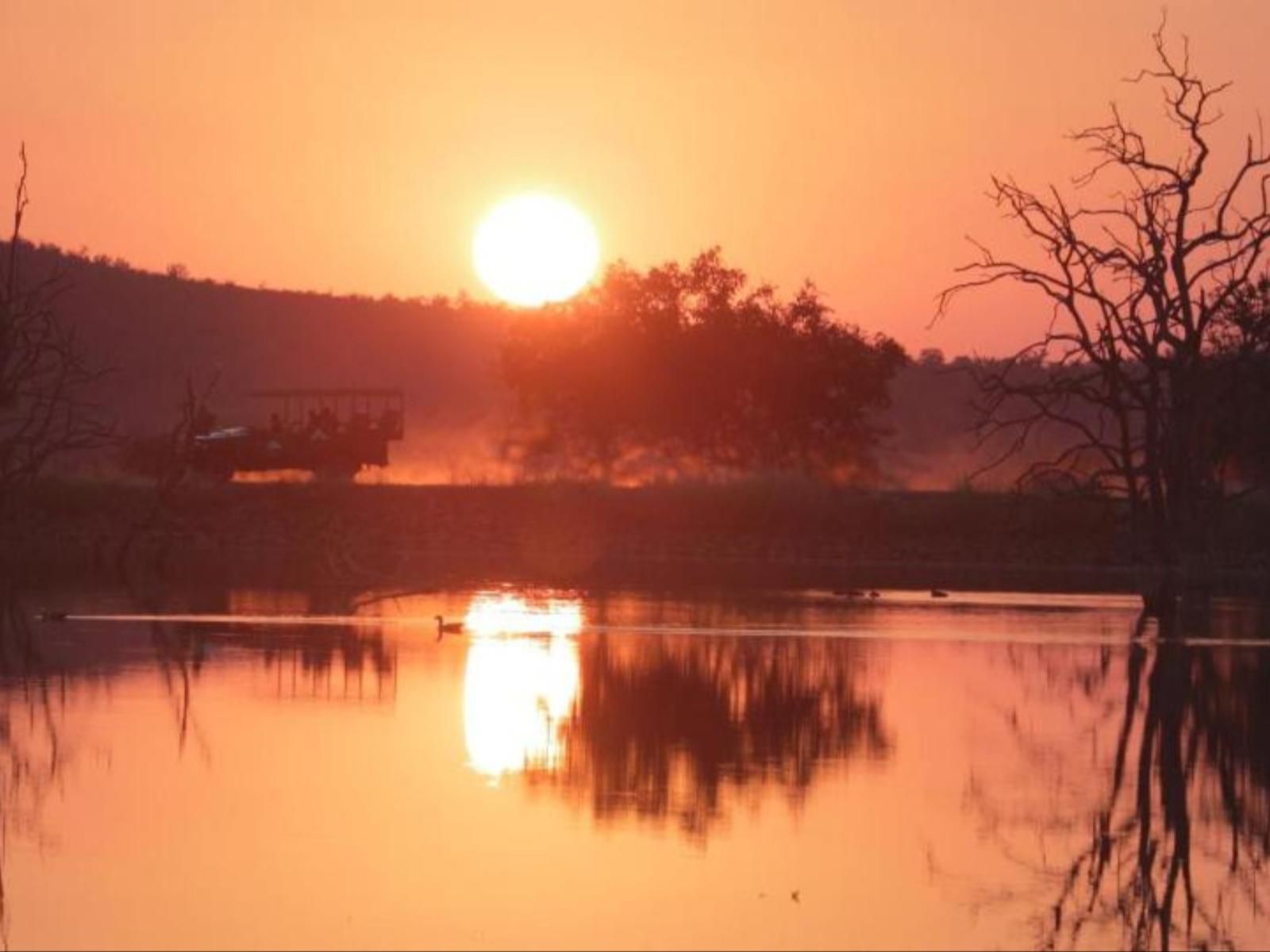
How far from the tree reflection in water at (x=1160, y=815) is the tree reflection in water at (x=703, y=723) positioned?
69.5 inches

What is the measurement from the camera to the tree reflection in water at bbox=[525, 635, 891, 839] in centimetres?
2077

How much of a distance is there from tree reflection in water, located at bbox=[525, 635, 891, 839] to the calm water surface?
0.07 metres

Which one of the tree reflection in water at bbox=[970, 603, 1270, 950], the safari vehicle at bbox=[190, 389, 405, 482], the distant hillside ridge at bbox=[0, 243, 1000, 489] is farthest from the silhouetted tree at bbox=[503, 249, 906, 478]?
the tree reflection in water at bbox=[970, 603, 1270, 950]

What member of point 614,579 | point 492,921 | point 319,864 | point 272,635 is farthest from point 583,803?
point 614,579

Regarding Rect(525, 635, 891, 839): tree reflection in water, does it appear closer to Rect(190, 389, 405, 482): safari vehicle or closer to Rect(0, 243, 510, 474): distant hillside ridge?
Rect(190, 389, 405, 482): safari vehicle

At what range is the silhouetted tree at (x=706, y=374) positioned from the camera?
258 ft

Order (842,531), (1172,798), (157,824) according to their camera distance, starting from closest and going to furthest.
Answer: (157,824)
(1172,798)
(842,531)

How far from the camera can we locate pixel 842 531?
60.8m

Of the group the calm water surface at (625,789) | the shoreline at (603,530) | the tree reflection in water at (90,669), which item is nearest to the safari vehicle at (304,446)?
the shoreline at (603,530)

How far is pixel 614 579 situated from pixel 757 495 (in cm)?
1240

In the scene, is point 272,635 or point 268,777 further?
point 272,635

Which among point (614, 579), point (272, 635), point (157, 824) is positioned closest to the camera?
point (157, 824)

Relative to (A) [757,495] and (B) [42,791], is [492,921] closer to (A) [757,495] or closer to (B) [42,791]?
(B) [42,791]

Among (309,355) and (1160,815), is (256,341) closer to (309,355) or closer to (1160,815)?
(309,355)
